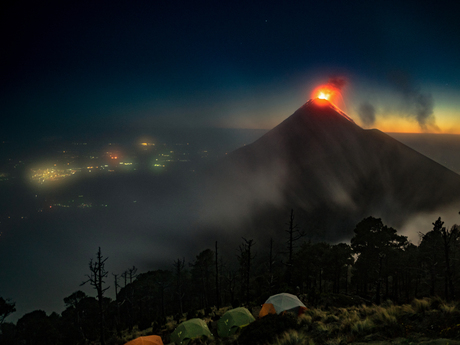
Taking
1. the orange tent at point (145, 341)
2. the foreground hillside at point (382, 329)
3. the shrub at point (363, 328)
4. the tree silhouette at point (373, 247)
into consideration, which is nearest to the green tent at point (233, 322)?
the orange tent at point (145, 341)

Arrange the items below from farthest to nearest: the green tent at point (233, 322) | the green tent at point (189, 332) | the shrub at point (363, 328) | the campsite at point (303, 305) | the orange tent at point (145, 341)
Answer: the green tent at point (233, 322) → the green tent at point (189, 332) → the orange tent at point (145, 341) → the campsite at point (303, 305) → the shrub at point (363, 328)

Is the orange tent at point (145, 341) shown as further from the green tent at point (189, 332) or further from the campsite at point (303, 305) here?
the green tent at point (189, 332)

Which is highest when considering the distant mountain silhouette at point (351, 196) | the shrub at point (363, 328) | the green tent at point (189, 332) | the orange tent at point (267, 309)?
the distant mountain silhouette at point (351, 196)

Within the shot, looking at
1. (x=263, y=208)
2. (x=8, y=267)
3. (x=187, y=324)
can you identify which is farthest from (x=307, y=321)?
(x=8, y=267)

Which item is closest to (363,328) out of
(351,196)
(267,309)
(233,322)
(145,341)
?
(233,322)

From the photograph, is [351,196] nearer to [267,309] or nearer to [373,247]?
[373,247]

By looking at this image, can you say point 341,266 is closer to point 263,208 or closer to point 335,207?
point 335,207
